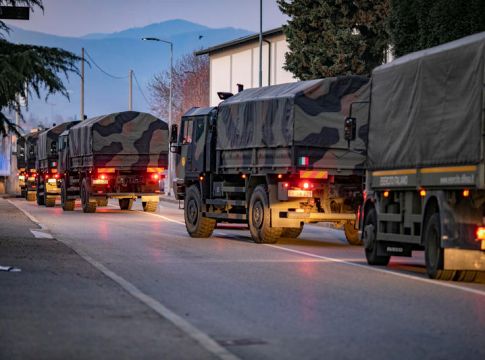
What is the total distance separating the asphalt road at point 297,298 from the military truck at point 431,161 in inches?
21.4

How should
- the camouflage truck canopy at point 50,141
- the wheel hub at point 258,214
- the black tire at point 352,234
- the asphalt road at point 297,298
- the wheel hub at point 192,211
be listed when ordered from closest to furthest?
the asphalt road at point 297,298 < the wheel hub at point 258,214 < the black tire at point 352,234 < the wheel hub at point 192,211 < the camouflage truck canopy at point 50,141

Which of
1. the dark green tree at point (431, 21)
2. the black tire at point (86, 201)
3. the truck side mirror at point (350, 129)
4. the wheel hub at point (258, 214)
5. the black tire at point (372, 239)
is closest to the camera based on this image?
the black tire at point (372, 239)

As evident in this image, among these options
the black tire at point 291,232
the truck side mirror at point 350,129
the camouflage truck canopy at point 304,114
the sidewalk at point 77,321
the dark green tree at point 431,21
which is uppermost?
the dark green tree at point 431,21

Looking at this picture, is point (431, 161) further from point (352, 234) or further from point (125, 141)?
point (125, 141)

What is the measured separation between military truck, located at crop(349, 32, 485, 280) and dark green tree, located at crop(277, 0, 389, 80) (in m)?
31.3

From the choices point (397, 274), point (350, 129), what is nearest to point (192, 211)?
point (350, 129)

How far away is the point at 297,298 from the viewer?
1463 cm

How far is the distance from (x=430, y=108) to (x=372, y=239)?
10.2ft

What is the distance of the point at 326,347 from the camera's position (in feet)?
34.7

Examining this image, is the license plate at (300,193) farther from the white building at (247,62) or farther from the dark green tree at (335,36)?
the white building at (247,62)

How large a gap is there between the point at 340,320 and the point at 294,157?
1270cm

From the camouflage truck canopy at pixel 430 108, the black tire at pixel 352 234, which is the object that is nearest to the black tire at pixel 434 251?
the camouflage truck canopy at pixel 430 108

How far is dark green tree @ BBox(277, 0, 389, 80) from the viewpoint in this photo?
168 ft

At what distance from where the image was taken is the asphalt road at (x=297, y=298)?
1079 centimetres
